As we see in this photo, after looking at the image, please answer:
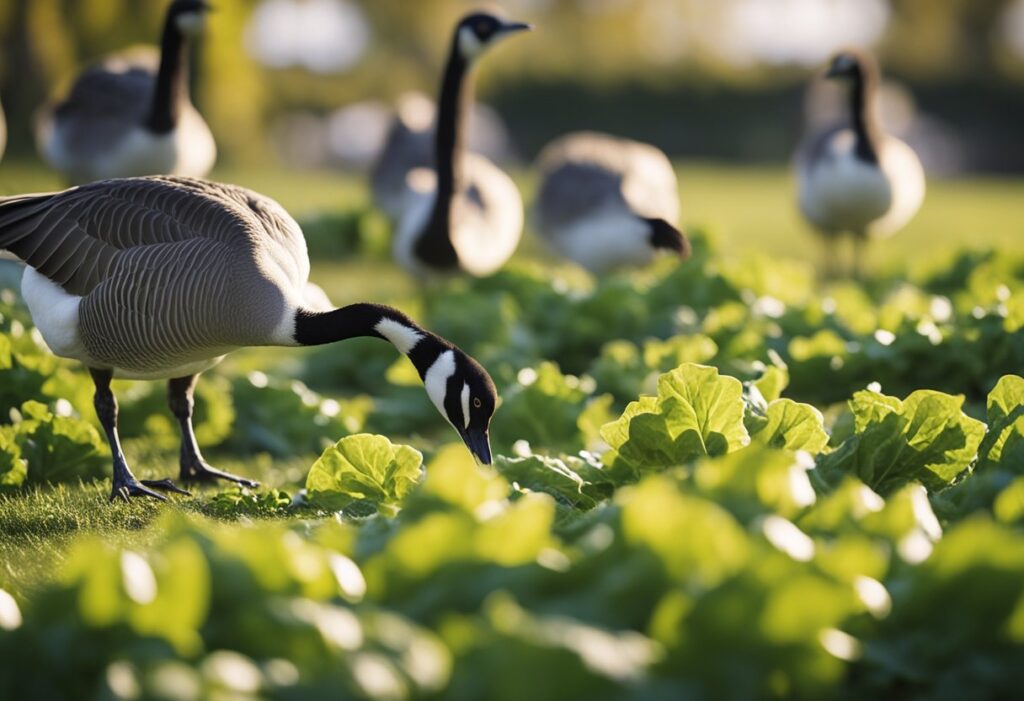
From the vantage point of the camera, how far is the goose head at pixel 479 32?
9242mm

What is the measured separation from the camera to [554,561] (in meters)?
2.90

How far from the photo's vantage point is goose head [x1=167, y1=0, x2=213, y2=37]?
9547 millimetres

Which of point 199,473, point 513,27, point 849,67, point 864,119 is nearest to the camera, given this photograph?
point 199,473

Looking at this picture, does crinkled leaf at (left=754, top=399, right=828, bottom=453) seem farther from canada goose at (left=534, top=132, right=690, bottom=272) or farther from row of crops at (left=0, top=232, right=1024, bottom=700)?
canada goose at (left=534, top=132, right=690, bottom=272)

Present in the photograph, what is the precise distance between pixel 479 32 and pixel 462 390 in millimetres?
5202

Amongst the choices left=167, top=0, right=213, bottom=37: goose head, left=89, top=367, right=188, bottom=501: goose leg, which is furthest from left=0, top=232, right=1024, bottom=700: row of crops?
left=167, top=0, right=213, bottom=37: goose head

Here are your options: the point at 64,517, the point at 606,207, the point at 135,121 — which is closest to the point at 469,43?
the point at 606,207

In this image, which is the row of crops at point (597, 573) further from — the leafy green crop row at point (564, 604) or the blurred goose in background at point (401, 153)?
the blurred goose in background at point (401, 153)

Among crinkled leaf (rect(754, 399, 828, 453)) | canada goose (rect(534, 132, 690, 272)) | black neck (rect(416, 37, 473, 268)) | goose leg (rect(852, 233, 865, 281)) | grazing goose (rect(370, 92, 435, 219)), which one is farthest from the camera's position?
goose leg (rect(852, 233, 865, 281))

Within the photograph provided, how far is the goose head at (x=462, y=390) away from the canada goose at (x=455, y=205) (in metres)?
4.63

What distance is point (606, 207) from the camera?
1047 centimetres

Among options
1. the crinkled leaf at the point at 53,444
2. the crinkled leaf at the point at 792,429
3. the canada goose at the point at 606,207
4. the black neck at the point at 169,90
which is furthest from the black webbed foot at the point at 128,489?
the canada goose at the point at 606,207

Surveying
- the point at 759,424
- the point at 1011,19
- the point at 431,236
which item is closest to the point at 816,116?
the point at 431,236

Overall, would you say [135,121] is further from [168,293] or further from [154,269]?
[168,293]
